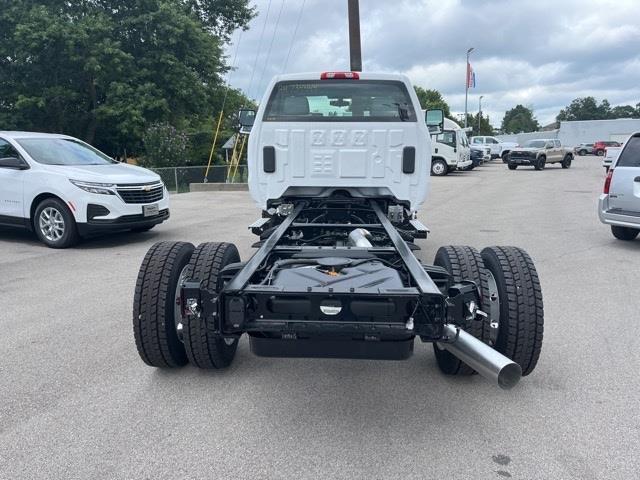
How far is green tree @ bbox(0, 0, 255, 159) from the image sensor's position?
21.0 meters

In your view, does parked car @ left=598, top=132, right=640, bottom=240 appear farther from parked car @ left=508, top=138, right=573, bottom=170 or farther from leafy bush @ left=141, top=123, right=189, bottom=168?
parked car @ left=508, top=138, right=573, bottom=170

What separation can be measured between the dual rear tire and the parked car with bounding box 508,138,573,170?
2976 cm

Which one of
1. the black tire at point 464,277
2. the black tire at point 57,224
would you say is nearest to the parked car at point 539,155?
the black tire at point 57,224

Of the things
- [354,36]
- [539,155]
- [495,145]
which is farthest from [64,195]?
[495,145]

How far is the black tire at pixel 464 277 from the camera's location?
10.9 ft

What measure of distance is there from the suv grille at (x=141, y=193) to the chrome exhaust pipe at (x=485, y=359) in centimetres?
673

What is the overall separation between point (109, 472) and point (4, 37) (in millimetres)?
23867

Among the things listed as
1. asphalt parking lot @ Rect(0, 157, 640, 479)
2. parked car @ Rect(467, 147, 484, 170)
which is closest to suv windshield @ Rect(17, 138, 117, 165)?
asphalt parking lot @ Rect(0, 157, 640, 479)

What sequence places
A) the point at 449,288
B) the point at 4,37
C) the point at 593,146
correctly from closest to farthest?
the point at 449,288 < the point at 4,37 < the point at 593,146

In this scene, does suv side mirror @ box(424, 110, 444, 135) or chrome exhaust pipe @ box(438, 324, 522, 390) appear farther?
suv side mirror @ box(424, 110, 444, 135)

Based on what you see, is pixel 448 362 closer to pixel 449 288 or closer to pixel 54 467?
pixel 449 288

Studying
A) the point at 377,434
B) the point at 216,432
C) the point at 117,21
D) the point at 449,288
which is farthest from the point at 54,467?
the point at 117,21

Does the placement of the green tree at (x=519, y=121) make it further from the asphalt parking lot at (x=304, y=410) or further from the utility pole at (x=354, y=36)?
the asphalt parking lot at (x=304, y=410)

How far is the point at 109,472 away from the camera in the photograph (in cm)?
274
